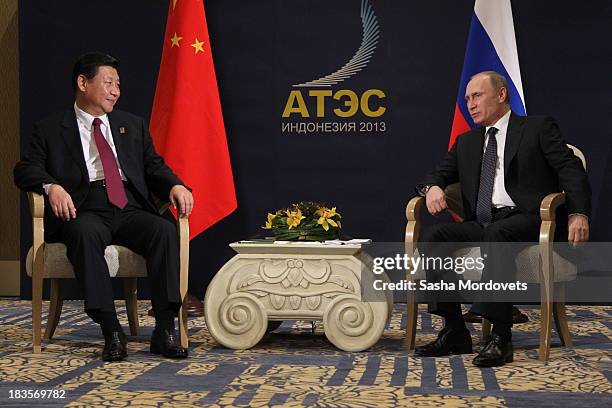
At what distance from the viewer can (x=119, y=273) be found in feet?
13.1

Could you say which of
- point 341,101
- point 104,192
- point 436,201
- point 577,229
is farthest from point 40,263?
point 341,101

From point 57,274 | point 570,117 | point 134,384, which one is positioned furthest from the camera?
point 570,117

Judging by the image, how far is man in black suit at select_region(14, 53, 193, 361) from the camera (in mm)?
3809

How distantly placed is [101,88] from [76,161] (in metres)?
0.36

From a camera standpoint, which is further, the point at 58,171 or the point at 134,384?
the point at 58,171

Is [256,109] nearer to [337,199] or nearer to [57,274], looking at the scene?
[337,199]

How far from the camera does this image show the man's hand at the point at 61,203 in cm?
384

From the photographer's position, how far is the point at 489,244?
3838 mm

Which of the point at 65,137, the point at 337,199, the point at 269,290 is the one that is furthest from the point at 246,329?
the point at 337,199

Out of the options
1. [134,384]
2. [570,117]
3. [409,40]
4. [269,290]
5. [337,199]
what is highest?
[409,40]

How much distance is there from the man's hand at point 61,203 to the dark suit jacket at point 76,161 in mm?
98

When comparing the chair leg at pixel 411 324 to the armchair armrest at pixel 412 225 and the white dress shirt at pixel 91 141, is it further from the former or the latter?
the white dress shirt at pixel 91 141

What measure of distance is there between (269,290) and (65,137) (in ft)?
3.85

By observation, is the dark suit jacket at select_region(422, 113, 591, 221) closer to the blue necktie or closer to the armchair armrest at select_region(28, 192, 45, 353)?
the blue necktie
